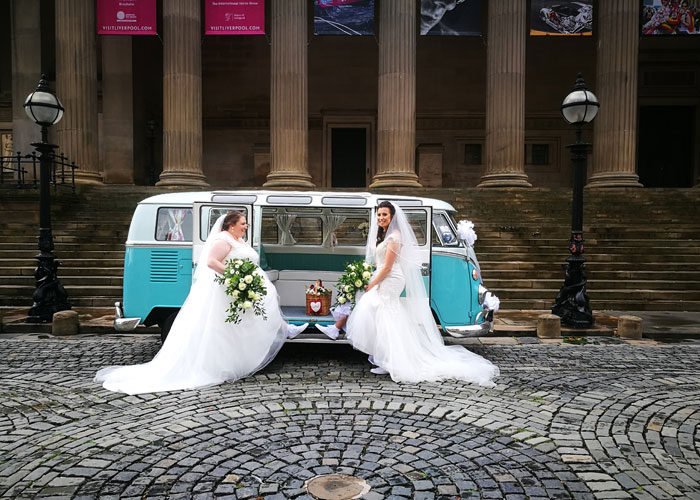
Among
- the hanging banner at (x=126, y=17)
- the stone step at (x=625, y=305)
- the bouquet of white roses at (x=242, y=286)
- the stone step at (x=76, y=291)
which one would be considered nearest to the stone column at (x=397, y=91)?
the stone step at (x=625, y=305)

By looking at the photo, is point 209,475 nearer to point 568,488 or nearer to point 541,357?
point 568,488

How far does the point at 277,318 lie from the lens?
6375 millimetres

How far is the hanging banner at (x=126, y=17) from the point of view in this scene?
57.5ft

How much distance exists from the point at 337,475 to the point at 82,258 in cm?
1101

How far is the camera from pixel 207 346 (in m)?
5.89

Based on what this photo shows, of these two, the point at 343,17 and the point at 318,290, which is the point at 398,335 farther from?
the point at 343,17

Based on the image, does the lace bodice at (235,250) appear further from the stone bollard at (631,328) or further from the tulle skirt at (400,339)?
the stone bollard at (631,328)

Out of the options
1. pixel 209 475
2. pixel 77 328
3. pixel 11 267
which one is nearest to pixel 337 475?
pixel 209 475

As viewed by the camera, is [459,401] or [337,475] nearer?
[337,475]

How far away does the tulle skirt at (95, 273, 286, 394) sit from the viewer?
18.9 feet

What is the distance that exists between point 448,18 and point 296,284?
13490 millimetres

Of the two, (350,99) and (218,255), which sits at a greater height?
(350,99)

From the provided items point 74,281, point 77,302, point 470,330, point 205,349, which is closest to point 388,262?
point 470,330

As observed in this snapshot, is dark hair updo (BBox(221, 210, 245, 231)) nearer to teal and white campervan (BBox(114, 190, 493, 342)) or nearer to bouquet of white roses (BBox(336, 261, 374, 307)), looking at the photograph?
teal and white campervan (BBox(114, 190, 493, 342))
